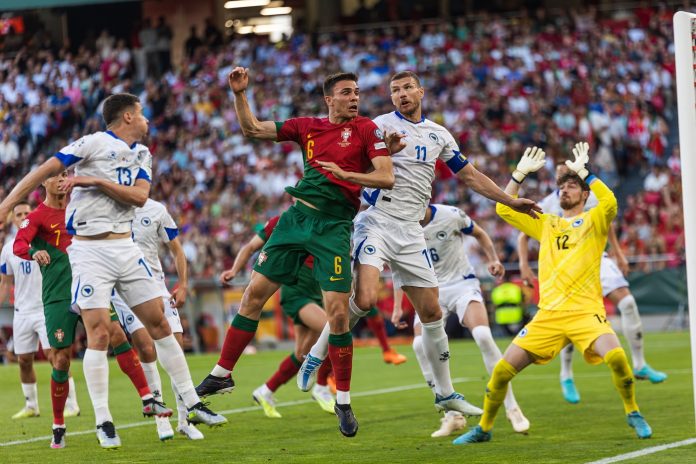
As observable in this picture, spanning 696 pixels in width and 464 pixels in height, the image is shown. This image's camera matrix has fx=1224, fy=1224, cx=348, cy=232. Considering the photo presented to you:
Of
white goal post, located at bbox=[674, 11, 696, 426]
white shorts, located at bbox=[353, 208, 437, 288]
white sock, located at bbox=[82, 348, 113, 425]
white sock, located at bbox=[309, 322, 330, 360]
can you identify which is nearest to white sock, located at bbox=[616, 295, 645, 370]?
white shorts, located at bbox=[353, 208, 437, 288]

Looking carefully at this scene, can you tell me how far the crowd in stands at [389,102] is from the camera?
90.5ft

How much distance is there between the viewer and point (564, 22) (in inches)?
1284

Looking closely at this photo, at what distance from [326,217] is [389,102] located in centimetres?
2076

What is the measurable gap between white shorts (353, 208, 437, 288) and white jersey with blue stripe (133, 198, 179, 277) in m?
2.78

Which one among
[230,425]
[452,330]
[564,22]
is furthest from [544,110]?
[230,425]

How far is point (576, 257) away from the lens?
1000cm

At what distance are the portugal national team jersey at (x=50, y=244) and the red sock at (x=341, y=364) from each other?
3.18 meters

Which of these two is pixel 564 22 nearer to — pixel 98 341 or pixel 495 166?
pixel 495 166

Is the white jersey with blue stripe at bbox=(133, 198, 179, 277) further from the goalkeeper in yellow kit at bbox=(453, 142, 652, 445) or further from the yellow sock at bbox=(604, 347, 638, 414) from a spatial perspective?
the yellow sock at bbox=(604, 347, 638, 414)

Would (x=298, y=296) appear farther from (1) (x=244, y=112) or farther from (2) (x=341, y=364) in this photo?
(1) (x=244, y=112)

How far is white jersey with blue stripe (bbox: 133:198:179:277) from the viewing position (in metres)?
12.3

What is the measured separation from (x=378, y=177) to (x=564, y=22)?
24.4 meters

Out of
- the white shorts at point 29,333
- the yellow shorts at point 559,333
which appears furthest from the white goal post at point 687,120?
the white shorts at point 29,333

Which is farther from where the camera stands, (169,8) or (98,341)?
(169,8)
